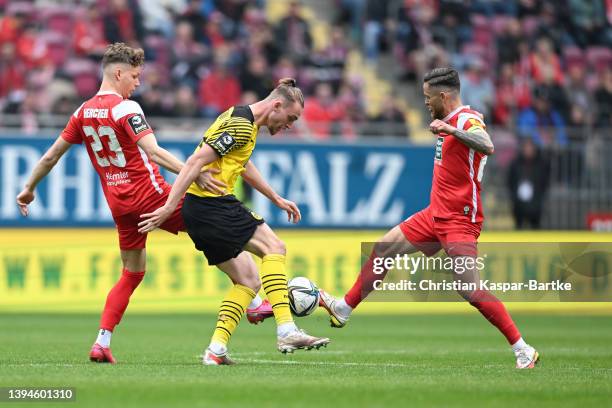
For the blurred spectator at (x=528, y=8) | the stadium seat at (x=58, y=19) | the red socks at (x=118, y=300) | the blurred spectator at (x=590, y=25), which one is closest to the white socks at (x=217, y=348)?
the red socks at (x=118, y=300)

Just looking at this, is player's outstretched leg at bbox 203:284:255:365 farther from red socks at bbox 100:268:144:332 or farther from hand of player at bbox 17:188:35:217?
hand of player at bbox 17:188:35:217

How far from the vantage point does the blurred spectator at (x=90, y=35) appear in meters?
21.2

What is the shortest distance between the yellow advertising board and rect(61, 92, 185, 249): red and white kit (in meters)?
8.83

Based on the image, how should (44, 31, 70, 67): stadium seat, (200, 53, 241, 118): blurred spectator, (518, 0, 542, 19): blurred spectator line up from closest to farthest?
(200, 53, 241, 118): blurred spectator → (44, 31, 70, 67): stadium seat → (518, 0, 542, 19): blurred spectator

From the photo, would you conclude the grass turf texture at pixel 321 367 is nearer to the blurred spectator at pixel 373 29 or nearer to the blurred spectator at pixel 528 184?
Result: the blurred spectator at pixel 528 184

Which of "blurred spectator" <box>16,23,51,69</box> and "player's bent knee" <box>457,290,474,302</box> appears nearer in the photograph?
"player's bent knee" <box>457,290,474,302</box>

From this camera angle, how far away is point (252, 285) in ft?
32.2

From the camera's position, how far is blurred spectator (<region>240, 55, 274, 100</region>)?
2144cm

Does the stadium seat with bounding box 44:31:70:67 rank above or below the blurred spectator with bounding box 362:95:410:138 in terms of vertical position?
above

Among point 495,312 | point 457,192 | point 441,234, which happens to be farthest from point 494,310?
point 457,192

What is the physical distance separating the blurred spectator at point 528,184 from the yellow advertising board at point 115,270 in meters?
2.20

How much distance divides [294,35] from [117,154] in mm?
13910

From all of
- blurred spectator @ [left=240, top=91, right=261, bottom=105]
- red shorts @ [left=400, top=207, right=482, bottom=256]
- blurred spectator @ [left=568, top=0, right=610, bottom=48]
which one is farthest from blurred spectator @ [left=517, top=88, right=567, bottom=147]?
red shorts @ [left=400, top=207, right=482, bottom=256]

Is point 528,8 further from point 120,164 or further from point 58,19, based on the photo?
point 120,164
